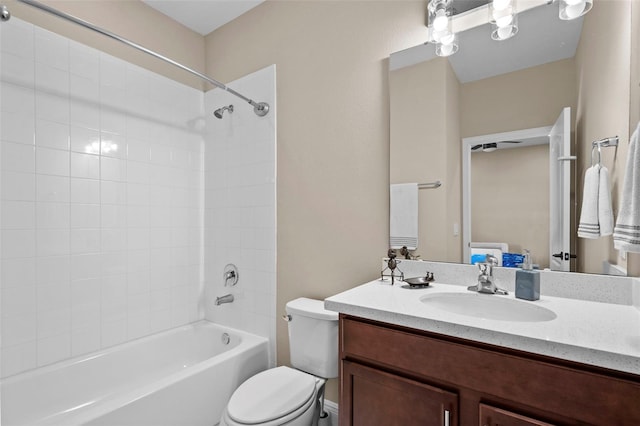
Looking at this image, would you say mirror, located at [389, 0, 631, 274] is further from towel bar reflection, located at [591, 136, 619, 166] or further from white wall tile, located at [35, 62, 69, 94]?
white wall tile, located at [35, 62, 69, 94]

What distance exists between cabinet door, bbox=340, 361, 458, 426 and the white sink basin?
11.4 inches

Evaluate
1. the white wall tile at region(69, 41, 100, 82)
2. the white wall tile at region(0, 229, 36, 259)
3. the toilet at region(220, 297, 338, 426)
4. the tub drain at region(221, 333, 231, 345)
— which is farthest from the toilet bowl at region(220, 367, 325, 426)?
the white wall tile at region(69, 41, 100, 82)

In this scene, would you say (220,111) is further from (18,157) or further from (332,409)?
(332,409)

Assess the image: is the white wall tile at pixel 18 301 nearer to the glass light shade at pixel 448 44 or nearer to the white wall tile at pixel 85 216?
the white wall tile at pixel 85 216

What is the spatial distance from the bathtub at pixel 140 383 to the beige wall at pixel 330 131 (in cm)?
42

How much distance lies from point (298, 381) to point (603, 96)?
174 centimetres

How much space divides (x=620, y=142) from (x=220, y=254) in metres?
2.28

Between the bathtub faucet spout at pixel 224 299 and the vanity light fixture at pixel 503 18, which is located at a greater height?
the vanity light fixture at pixel 503 18

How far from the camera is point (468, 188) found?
4.72 ft

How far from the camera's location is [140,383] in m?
2.01

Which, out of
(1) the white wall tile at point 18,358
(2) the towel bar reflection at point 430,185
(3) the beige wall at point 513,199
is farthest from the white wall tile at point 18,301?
(3) the beige wall at point 513,199

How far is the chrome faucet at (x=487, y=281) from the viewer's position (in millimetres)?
1259

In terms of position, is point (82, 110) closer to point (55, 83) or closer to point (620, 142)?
point (55, 83)

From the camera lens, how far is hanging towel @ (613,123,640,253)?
2.88ft
